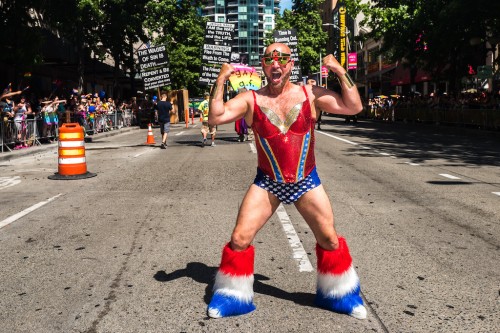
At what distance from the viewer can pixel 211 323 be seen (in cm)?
349

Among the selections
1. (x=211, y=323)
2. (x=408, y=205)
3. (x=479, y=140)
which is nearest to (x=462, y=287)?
(x=211, y=323)

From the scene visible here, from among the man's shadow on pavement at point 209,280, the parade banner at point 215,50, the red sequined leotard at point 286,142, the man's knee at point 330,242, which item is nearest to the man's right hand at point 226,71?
the red sequined leotard at point 286,142

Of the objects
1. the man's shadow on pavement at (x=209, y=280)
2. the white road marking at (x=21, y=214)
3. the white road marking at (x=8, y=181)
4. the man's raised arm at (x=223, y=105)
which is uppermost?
the man's raised arm at (x=223, y=105)

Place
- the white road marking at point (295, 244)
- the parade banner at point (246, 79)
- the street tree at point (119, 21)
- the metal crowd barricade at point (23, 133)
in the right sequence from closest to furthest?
1. the white road marking at point (295, 244)
2. the metal crowd barricade at point (23, 133)
3. the parade banner at point (246, 79)
4. the street tree at point (119, 21)

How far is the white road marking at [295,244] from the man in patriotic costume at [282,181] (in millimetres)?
983

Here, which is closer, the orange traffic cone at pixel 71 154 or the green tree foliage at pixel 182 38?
the orange traffic cone at pixel 71 154

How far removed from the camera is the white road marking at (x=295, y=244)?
4700 millimetres

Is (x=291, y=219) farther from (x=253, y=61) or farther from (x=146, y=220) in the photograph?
(x=253, y=61)

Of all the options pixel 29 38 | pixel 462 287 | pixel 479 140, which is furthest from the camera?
pixel 479 140

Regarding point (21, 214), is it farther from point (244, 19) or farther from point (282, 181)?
point (244, 19)

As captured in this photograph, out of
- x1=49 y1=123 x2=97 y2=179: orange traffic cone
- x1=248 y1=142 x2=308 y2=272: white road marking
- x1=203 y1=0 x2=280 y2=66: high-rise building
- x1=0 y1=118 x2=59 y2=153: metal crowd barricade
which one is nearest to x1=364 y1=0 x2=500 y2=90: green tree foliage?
x1=0 y1=118 x2=59 y2=153: metal crowd barricade

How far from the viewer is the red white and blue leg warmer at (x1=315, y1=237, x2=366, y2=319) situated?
3596mm

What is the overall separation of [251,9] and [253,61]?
1523 centimetres

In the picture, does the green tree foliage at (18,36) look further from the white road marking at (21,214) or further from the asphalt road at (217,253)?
the white road marking at (21,214)
